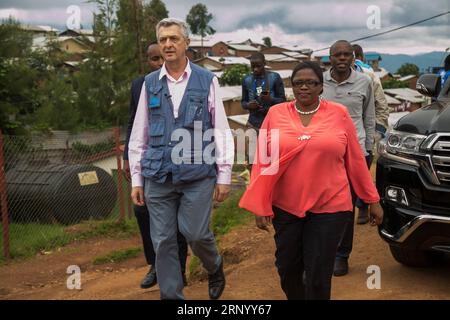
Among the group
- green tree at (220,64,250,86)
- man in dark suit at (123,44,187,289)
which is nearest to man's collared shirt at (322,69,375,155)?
man in dark suit at (123,44,187,289)

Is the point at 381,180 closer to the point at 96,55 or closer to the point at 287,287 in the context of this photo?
the point at 287,287

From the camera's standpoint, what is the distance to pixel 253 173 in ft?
12.0

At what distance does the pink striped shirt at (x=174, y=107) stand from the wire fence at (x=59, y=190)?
16.1ft

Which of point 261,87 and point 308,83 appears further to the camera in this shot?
point 261,87

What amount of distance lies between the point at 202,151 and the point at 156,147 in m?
0.32

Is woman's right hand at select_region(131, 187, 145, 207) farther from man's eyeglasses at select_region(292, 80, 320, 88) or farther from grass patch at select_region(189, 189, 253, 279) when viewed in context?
grass patch at select_region(189, 189, 253, 279)

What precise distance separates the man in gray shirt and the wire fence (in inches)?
188

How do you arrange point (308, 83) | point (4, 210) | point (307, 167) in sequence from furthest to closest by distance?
point (4, 210)
point (308, 83)
point (307, 167)

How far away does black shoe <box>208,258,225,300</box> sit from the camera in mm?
4422

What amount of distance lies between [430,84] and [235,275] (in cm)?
265

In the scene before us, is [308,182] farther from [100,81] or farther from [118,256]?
[100,81]

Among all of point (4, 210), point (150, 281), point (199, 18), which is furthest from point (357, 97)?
point (199, 18)
